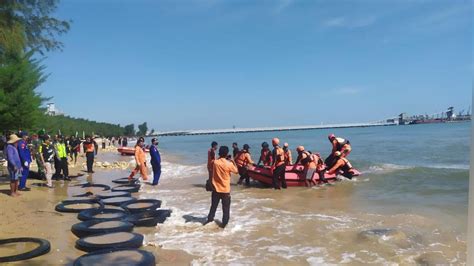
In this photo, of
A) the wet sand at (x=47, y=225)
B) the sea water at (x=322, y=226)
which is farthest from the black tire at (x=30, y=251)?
the sea water at (x=322, y=226)

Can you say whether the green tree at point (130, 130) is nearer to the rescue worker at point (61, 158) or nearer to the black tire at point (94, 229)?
the rescue worker at point (61, 158)

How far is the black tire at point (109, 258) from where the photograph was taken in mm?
5164

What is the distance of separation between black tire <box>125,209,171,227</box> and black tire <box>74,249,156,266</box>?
6.45 feet

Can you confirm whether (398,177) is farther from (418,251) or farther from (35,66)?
(35,66)

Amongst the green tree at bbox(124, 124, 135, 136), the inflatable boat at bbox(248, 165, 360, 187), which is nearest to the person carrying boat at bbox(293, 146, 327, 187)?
the inflatable boat at bbox(248, 165, 360, 187)

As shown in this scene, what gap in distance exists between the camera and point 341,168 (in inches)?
616

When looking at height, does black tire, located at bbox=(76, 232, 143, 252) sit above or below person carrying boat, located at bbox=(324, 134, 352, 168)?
below

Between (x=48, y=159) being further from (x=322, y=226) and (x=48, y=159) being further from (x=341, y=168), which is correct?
(x=341, y=168)

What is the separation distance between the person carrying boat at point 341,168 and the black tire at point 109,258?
11.0m

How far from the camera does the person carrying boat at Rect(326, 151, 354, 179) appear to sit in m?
15.5

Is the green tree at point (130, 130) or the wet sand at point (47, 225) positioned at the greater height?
the green tree at point (130, 130)

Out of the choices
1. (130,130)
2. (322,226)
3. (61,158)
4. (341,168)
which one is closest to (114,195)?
(61,158)

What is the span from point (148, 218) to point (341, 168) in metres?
9.65

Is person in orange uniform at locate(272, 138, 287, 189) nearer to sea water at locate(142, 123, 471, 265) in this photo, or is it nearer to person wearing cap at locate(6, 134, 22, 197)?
sea water at locate(142, 123, 471, 265)
